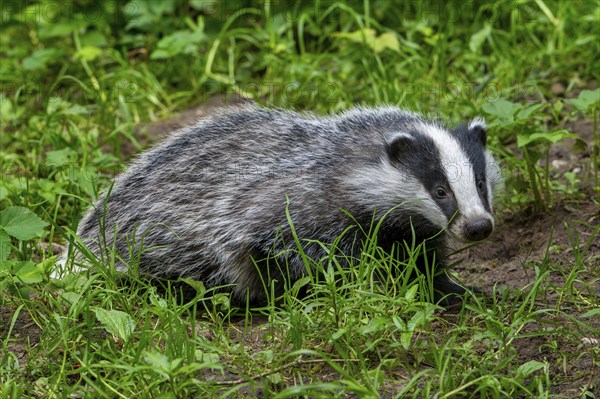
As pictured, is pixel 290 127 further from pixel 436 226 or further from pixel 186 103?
pixel 186 103

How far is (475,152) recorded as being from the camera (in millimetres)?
5305

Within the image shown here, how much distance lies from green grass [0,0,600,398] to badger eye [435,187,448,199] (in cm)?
45

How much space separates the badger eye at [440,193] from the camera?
5004mm

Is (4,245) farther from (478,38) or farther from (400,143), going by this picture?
(478,38)

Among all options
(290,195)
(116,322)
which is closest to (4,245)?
(116,322)

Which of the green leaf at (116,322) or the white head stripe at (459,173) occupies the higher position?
the white head stripe at (459,173)

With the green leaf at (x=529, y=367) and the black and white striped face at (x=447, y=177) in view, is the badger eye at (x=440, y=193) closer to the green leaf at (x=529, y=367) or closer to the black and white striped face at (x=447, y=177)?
the black and white striped face at (x=447, y=177)

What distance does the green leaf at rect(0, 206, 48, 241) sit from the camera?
4938 mm

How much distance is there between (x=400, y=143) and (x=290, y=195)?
2.36ft

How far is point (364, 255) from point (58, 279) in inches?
64.9

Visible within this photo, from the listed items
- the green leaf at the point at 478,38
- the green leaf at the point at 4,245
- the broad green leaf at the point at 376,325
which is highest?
the green leaf at the point at 4,245

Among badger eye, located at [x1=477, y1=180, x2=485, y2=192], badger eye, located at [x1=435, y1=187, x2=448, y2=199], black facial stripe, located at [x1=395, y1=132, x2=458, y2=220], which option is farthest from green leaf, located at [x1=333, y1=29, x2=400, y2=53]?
badger eye, located at [x1=435, y1=187, x2=448, y2=199]

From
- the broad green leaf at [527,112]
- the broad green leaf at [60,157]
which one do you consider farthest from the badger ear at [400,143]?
the broad green leaf at [60,157]

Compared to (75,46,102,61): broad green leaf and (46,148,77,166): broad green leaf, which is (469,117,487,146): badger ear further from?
(75,46,102,61): broad green leaf
